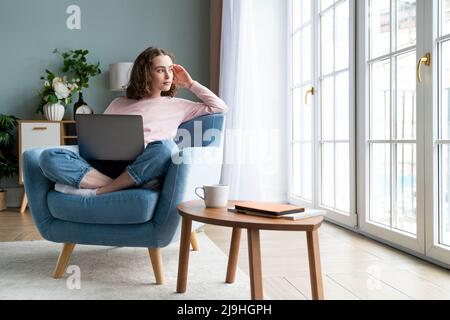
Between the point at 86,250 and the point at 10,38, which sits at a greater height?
the point at 10,38

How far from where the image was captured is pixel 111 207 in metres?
1.86

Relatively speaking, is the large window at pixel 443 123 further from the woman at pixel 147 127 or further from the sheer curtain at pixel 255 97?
the sheer curtain at pixel 255 97

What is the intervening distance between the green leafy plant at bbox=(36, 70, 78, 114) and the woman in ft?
6.00

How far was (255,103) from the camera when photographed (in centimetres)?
382

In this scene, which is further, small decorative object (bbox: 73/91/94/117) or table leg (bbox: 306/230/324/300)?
small decorative object (bbox: 73/91/94/117)

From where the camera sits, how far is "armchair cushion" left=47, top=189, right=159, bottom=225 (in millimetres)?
1844

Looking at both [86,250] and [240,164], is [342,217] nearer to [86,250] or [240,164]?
[240,164]

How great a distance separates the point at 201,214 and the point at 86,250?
45.8 inches

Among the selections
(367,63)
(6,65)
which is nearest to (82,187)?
(367,63)

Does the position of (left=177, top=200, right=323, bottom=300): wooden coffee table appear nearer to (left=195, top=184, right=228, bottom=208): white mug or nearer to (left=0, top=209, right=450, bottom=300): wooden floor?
(left=195, top=184, right=228, bottom=208): white mug

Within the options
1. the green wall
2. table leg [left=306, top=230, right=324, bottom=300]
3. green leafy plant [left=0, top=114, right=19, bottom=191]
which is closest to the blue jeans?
table leg [left=306, top=230, right=324, bottom=300]

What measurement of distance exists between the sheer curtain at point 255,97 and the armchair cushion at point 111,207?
189 cm

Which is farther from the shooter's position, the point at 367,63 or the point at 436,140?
the point at 367,63
